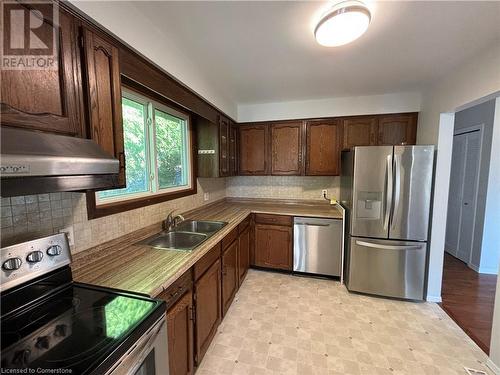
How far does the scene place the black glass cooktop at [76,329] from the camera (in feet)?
A: 2.12

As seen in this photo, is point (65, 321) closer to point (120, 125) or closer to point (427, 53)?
point (120, 125)

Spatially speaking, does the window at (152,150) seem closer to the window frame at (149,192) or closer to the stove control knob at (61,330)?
the window frame at (149,192)

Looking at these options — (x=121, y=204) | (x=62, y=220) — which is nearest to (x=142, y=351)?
(x=62, y=220)

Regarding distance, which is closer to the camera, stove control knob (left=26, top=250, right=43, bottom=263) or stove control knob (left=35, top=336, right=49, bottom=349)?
stove control knob (left=35, top=336, right=49, bottom=349)

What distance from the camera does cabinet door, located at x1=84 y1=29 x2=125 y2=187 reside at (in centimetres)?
106

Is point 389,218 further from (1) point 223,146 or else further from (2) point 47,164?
(2) point 47,164

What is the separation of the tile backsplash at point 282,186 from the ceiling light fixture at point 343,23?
84.7 inches

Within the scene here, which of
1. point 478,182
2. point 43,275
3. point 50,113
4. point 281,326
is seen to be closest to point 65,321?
point 43,275

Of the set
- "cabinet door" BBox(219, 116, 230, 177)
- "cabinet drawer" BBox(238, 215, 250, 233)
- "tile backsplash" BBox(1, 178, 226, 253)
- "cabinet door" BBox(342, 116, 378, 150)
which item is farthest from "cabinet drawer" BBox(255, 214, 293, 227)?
"tile backsplash" BBox(1, 178, 226, 253)

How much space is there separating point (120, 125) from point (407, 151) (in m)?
2.58

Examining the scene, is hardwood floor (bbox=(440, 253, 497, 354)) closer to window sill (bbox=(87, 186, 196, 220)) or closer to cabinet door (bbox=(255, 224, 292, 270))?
cabinet door (bbox=(255, 224, 292, 270))

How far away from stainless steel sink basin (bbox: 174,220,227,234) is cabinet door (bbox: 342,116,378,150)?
1994mm

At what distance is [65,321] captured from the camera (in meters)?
0.82

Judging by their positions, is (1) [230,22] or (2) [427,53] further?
(2) [427,53]
